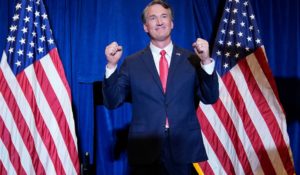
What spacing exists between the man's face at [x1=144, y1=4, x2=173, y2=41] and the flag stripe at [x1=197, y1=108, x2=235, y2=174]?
0.97 meters

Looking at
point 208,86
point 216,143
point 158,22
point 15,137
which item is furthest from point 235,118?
point 15,137

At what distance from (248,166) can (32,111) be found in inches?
60.5

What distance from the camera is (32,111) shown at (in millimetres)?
2352

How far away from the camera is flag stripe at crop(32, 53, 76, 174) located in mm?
2375

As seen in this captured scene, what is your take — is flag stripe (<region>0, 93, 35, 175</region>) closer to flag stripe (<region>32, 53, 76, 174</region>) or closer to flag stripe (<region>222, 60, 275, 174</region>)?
flag stripe (<region>32, 53, 76, 174</region>)

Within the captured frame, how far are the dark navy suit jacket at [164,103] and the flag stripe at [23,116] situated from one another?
0.91m

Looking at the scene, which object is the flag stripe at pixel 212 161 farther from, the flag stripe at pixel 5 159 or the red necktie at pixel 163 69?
the flag stripe at pixel 5 159

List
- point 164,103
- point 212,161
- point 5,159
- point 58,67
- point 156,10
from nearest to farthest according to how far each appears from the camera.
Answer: point 164,103
point 156,10
point 5,159
point 58,67
point 212,161

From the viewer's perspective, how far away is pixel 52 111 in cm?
238

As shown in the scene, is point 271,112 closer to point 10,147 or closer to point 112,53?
point 112,53

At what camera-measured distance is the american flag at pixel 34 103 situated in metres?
2.32

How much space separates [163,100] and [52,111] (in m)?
1.03

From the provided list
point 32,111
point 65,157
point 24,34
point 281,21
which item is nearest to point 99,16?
point 24,34

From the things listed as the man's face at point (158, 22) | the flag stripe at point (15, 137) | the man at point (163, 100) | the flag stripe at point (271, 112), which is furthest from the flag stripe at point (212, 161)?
the flag stripe at point (15, 137)
